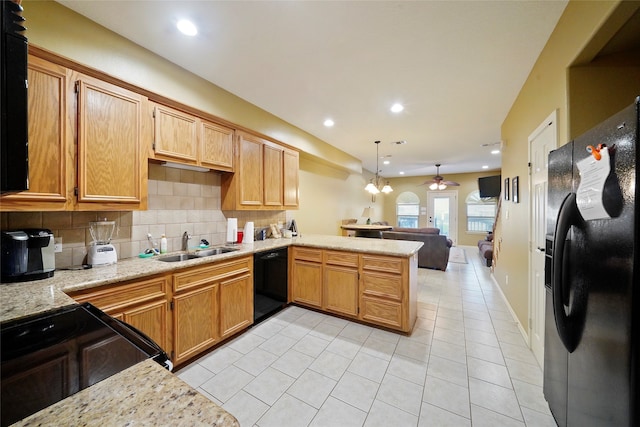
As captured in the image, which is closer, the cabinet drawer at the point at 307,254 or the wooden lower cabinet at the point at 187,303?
the wooden lower cabinet at the point at 187,303

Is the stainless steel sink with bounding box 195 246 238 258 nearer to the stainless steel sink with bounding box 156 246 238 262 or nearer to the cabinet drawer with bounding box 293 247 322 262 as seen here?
the stainless steel sink with bounding box 156 246 238 262

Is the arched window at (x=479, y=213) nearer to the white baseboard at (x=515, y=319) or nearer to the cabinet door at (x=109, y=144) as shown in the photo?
the white baseboard at (x=515, y=319)

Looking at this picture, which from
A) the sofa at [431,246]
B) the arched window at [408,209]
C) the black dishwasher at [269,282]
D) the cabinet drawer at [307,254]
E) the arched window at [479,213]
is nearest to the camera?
the black dishwasher at [269,282]

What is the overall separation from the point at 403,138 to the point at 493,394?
3.96 m

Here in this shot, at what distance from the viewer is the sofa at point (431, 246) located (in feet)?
16.9

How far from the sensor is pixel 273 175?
346cm

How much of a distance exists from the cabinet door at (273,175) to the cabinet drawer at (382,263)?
154 cm

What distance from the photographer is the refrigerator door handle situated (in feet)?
3.50

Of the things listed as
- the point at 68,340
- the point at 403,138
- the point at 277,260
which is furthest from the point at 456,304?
the point at 68,340

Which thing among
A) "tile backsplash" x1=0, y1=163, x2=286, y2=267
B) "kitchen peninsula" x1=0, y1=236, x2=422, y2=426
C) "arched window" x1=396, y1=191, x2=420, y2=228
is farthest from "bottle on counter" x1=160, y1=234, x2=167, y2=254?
"arched window" x1=396, y1=191, x2=420, y2=228

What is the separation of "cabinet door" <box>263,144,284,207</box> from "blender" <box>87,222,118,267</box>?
5.54ft

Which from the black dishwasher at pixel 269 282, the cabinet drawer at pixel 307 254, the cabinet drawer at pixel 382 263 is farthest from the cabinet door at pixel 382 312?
the black dishwasher at pixel 269 282

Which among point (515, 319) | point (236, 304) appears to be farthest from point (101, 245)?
point (515, 319)

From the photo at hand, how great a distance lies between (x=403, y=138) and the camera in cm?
459
